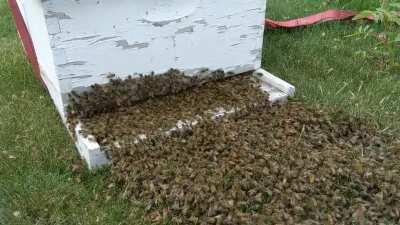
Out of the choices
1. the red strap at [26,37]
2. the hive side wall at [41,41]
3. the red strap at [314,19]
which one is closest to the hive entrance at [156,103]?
the hive side wall at [41,41]

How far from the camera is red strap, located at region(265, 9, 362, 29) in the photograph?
5258 millimetres

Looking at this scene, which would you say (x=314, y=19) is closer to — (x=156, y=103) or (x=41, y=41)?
(x=156, y=103)

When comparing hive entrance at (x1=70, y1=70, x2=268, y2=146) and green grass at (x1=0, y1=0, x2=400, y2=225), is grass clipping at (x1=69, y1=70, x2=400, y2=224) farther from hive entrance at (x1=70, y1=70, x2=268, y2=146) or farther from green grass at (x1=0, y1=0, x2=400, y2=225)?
green grass at (x1=0, y1=0, x2=400, y2=225)

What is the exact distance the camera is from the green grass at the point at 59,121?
2734 mm

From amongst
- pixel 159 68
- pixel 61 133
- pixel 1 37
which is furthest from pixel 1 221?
pixel 1 37

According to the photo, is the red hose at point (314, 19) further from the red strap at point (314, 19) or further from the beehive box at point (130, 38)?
the beehive box at point (130, 38)

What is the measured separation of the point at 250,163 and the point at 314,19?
3.04 meters

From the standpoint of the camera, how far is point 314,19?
542 cm

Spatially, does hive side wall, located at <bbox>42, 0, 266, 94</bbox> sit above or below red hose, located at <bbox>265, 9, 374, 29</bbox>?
above

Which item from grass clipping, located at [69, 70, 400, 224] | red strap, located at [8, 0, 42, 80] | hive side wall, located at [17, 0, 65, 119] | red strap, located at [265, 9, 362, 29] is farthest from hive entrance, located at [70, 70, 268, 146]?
red strap, located at [265, 9, 362, 29]

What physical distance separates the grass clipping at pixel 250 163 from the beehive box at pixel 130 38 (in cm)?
28

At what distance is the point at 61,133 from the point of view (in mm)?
3400

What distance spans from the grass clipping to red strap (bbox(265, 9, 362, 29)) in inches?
73.8

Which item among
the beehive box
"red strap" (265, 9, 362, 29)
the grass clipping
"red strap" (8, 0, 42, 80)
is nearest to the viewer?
the grass clipping
